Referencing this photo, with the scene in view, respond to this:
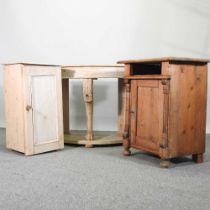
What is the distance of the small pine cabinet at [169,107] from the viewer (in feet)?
6.56

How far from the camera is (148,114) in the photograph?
7.07 feet

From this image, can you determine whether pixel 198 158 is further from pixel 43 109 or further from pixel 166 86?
pixel 43 109

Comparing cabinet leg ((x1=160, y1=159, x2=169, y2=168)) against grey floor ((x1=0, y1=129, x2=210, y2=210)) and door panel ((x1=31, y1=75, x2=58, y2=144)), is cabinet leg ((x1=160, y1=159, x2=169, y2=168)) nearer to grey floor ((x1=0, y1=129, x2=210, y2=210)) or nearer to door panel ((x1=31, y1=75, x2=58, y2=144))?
grey floor ((x1=0, y1=129, x2=210, y2=210))

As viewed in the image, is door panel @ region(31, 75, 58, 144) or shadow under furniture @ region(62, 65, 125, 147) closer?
door panel @ region(31, 75, 58, 144)

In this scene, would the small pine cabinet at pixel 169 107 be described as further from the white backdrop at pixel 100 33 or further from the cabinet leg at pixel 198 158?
the white backdrop at pixel 100 33

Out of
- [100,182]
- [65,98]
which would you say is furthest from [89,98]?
[100,182]

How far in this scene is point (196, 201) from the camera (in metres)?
1.53

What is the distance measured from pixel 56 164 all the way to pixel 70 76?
787 millimetres

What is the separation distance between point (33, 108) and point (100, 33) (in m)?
1.44

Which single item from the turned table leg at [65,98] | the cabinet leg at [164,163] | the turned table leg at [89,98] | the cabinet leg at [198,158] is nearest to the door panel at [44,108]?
the turned table leg at [89,98]

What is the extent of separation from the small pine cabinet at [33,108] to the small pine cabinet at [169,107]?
59 cm

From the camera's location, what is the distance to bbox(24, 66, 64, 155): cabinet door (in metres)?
2.33

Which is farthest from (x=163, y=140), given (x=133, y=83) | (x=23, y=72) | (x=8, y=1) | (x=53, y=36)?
(x=8, y=1)

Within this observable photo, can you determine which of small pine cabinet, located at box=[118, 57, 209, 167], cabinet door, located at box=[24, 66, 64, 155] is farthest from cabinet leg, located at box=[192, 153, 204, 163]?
cabinet door, located at box=[24, 66, 64, 155]
